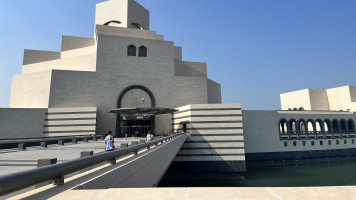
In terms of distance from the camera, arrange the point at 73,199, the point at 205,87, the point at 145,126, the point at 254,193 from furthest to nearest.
A: the point at 205,87 < the point at 145,126 < the point at 254,193 < the point at 73,199

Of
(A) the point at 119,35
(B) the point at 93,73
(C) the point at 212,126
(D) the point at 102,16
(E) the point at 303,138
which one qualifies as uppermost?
(D) the point at 102,16

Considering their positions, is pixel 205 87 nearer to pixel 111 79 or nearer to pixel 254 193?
pixel 111 79

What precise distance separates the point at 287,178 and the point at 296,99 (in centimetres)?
4661

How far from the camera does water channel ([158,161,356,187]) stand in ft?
87.0

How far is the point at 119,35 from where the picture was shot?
132 ft

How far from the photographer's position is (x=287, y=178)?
28.9m

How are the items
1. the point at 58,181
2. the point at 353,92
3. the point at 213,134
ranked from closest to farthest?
the point at 58,181
the point at 213,134
the point at 353,92

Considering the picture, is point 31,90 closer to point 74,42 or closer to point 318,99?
point 74,42

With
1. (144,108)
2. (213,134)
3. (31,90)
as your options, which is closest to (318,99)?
(213,134)

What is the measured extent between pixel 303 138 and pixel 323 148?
5.36 m

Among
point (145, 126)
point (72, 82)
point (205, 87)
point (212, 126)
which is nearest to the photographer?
point (212, 126)

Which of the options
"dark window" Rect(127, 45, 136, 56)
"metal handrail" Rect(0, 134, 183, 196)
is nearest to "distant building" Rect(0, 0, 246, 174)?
"dark window" Rect(127, 45, 136, 56)

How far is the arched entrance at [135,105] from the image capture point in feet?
119

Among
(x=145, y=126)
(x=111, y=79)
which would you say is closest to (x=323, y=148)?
(x=145, y=126)
